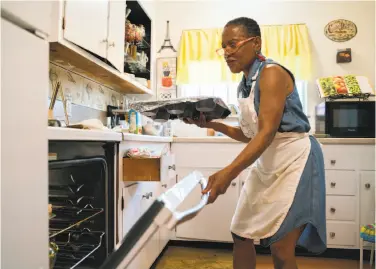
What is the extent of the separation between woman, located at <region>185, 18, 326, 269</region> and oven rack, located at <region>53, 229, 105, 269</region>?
23.5 inches

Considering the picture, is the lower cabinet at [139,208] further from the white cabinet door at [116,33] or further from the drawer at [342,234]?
the drawer at [342,234]

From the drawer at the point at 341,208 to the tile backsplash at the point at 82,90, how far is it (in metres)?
1.93

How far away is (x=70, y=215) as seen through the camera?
1383 millimetres

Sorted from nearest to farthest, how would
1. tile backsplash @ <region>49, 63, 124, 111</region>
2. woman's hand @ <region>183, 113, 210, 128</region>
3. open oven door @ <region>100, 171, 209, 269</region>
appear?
1. open oven door @ <region>100, 171, 209, 269</region>
2. woman's hand @ <region>183, 113, 210, 128</region>
3. tile backsplash @ <region>49, 63, 124, 111</region>

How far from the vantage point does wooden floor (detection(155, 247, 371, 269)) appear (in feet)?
7.64

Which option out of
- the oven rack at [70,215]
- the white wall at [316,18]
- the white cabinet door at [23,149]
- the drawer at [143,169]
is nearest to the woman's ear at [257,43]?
the drawer at [143,169]

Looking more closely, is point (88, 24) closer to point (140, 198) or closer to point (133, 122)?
point (133, 122)

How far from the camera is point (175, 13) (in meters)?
3.39

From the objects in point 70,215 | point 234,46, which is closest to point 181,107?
point 234,46

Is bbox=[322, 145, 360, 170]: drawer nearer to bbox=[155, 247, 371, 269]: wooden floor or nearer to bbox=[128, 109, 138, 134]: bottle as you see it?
bbox=[155, 247, 371, 269]: wooden floor

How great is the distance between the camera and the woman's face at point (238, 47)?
4.10ft

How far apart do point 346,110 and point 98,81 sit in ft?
6.64

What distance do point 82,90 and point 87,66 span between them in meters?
0.32

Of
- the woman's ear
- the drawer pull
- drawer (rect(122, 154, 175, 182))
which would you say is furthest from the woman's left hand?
the drawer pull
